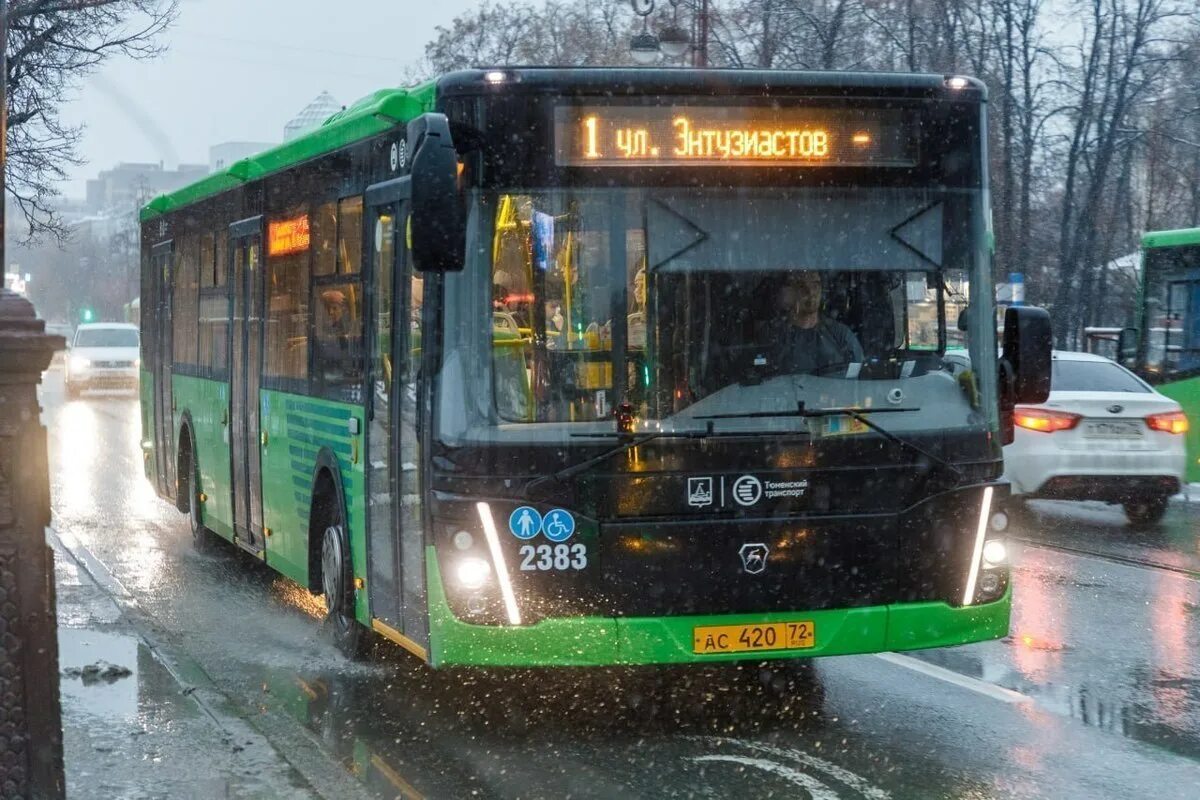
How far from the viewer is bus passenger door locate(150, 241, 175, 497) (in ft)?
47.9

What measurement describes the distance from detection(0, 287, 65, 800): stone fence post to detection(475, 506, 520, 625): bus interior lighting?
2.18 metres

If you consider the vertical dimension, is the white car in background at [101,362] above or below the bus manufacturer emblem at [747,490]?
below

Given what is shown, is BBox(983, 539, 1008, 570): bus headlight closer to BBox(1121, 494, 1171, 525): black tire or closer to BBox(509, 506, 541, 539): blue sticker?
BBox(509, 506, 541, 539): blue sticker

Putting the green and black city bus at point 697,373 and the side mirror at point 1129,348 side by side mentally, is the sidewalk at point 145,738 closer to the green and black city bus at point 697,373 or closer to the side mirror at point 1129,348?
the green and black city bus at point 697,373

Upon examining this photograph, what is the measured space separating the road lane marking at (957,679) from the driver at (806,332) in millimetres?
1510

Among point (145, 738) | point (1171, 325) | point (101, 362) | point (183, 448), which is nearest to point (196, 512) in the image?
point (183, 448)

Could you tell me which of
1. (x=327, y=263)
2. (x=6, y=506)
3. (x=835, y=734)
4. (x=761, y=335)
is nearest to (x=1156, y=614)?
(x=835, y=734)

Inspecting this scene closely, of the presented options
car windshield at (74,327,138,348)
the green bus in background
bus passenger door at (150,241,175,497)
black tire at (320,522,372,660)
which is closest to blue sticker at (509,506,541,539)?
black tire at (320,522,372,660)

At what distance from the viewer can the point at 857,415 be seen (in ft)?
23.4

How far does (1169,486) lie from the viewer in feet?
50.6

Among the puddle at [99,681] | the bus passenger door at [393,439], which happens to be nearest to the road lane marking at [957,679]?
the bus passenger door at [393,439]

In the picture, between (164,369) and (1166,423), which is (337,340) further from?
(1166,423)

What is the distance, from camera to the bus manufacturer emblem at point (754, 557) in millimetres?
7121

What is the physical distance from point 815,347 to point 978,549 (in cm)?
116
